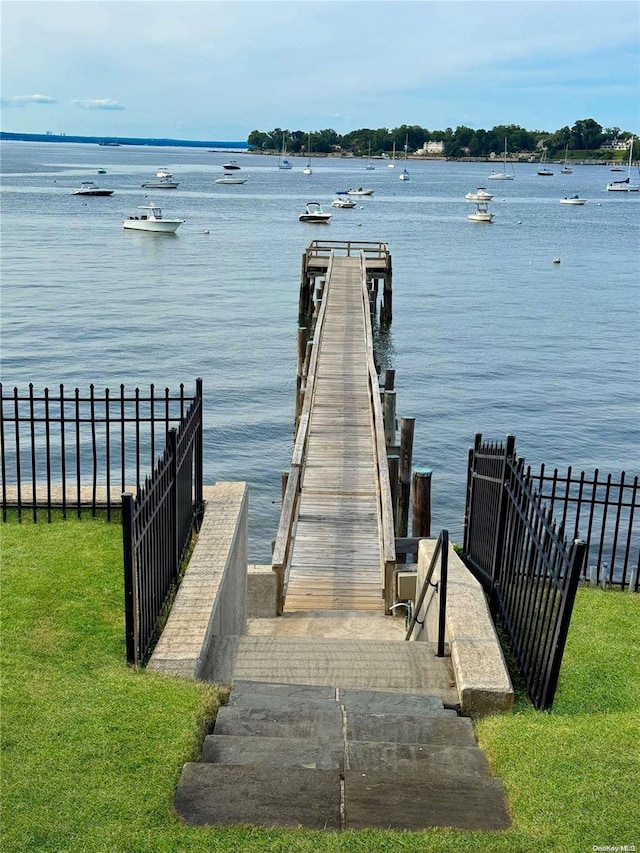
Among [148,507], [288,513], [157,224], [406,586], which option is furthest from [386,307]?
[157,224]

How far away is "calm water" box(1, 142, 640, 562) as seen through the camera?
2808 cm

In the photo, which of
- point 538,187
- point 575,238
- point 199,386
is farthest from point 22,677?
point 538,187

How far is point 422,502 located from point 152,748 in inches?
458

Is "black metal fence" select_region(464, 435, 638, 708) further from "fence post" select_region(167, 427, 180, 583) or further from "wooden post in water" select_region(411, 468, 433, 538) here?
"wooden post in water" select_region(411, 468, 433, 538)

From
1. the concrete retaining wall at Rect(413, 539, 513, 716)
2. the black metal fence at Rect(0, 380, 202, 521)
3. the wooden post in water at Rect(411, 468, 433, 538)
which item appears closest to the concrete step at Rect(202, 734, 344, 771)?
the concrete retaining wall at Rect(413, 539, 513, 716)

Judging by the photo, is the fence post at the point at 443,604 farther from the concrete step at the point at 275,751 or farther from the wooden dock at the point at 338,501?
the wooden dock at the point at 338,501

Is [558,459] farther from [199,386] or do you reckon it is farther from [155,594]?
[155,594]

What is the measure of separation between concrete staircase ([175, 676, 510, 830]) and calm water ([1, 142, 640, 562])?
14.2 meters

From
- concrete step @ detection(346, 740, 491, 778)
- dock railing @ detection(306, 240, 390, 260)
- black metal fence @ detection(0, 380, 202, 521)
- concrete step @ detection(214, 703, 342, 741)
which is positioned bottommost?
black metal fence @ detection(0, 380, 202, 521)

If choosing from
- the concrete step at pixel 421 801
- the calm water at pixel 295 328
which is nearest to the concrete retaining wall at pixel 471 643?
the concrete step at pixel 421 801

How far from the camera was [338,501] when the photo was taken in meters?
15.0

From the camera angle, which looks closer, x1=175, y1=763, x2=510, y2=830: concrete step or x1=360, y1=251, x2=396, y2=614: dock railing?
x1=175, y1=763, x2=510, y2=830: concrete step

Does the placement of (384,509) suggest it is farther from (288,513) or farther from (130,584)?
(130,584)

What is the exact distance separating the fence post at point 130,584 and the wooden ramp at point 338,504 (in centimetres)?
567
